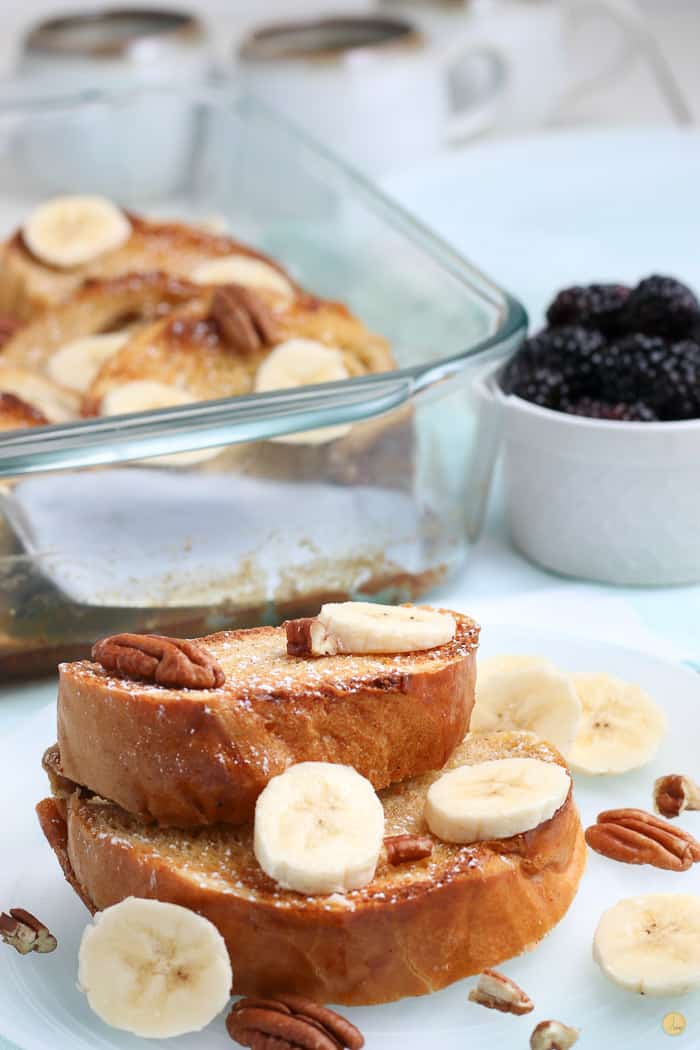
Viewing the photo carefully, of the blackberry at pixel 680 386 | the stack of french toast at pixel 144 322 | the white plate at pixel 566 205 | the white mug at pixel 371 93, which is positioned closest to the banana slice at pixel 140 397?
the stack of french toast at pixel 144 322

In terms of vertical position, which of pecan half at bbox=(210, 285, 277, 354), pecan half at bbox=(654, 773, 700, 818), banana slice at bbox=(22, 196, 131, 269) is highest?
pecan half at bbox=(210, 285, 277, 354)

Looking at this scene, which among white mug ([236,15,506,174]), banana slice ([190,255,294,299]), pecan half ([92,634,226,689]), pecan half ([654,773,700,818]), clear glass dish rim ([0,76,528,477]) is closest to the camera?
pecan half ([92,634,226,689])

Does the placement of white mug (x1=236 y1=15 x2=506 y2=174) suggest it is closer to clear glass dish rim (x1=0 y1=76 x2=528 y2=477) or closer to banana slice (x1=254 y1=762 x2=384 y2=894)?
clear glass dish rim (x1=0 y1=76 x2=528 y2=477)

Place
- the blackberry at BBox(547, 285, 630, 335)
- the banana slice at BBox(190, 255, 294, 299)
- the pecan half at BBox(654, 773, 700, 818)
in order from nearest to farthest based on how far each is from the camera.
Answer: the pecan half at BBox(654, 773, 700, 818)
the blackberry at BBox(547, 285, 630, 335)
the banana slice at BBox(190, 255, 294, 299)

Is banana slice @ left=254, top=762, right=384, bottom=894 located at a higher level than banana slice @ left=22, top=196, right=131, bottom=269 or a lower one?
higher

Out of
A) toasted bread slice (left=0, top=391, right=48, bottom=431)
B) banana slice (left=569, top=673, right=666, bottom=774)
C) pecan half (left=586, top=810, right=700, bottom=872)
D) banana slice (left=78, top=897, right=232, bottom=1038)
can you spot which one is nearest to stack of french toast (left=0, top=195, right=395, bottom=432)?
toasted bread slice (left=0, top=391, right=48, bottom=431)

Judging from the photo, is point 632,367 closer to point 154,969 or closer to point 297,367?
point 297,367

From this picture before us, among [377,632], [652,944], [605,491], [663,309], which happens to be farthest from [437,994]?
[663,309]
